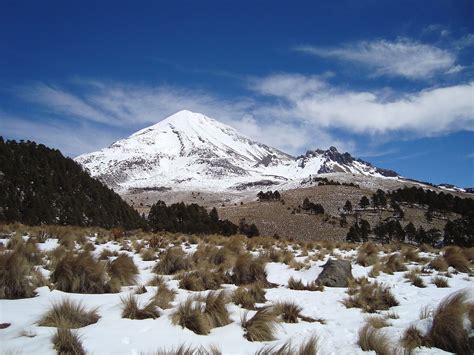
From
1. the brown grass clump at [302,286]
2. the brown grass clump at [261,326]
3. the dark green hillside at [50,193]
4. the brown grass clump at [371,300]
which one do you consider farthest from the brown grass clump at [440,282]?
the dark green hillside at [50,193]

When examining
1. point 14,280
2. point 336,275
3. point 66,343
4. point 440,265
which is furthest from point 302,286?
point 14,280

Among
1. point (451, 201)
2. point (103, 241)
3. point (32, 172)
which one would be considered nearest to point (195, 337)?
point (103, 241)

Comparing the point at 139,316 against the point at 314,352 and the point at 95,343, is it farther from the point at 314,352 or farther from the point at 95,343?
the point at 314,352

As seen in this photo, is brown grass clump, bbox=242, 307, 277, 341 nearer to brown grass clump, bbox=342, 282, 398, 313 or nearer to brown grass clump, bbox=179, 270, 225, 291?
brown grass clump, bbox=342, 282, 398, 313

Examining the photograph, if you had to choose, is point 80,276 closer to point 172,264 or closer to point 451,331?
point 172,264

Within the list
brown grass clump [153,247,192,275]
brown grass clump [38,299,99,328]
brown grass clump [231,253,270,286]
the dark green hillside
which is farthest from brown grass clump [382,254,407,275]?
the dark green hillside

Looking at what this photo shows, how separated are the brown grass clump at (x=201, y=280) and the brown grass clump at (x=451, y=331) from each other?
13.9 feet

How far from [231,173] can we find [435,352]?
7658 inches

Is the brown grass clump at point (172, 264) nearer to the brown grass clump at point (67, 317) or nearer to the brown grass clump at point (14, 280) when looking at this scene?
the brown grass clump at point (14, 280)

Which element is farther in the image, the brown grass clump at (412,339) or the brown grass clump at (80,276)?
the brown grass clump at (80,276)

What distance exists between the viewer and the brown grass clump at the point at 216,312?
18.9ft

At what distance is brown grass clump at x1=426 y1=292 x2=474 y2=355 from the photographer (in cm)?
491

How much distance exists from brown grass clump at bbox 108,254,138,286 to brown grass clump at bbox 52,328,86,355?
10.5 feet

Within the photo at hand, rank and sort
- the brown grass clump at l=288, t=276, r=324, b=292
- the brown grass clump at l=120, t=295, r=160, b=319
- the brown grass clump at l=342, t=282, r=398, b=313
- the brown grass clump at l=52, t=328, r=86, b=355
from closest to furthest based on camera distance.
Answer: the brown grass clump at l=52, t=328, r=86, b=355 → the brown grass clump at l=120, t=295, r=160, b=319 → the brown grass clump at l=342, t=282, r=398, b=313 → the brown grass clump at l=288, t=276, r=324, b=292
